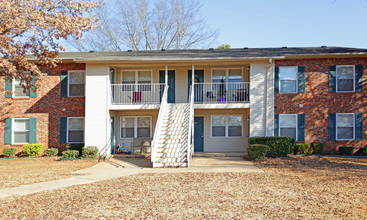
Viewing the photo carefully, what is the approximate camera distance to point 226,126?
1669cm

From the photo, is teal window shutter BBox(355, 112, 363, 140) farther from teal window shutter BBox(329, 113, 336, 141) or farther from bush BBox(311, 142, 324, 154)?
bush BBox(311, 142, 324, 154)

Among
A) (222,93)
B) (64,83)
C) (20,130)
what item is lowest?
(20,130)

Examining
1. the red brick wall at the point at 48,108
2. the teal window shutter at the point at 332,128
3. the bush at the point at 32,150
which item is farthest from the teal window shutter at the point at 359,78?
the bush at the point at 32,150

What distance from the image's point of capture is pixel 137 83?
17.0m

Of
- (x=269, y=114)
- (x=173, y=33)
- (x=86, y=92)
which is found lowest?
(x=269, y=114)

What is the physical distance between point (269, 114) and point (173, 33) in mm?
17417

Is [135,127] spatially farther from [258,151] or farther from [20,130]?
[258,151]

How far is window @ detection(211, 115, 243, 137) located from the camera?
1664cm

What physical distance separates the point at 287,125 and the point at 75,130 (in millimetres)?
11034

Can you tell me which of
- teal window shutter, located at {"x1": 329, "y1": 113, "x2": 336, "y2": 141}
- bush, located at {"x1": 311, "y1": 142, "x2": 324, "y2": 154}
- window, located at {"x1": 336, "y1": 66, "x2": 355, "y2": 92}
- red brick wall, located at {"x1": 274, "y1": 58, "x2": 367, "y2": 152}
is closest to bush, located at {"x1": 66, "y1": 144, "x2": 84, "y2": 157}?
red brick wall, located at {"x1": 274, "y1": 58, "x2": 367, "y2": 152}

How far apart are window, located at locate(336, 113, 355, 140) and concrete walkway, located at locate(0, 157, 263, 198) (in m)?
5.52

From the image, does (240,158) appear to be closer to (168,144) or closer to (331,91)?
(168,144)

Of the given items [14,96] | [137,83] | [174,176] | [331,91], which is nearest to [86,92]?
[137,83]

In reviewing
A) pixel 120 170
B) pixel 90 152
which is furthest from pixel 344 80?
pixel 90 152
